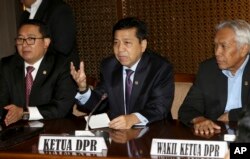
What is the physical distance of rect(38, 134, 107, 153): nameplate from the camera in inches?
83.7

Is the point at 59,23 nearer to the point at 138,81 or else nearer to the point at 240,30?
the point at 138,81

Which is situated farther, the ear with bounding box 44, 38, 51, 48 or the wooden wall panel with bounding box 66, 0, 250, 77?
the wooden wall panel with bounding box 66, 0, 250, 77

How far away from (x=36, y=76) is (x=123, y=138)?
1139 millimetres

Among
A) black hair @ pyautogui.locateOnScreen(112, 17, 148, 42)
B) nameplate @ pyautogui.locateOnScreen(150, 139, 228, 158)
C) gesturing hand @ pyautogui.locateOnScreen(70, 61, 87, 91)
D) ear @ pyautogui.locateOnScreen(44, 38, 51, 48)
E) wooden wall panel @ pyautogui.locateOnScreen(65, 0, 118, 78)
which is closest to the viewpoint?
nameplate @ pyautogui.locateOnScreen(150, 139, 228, 158)

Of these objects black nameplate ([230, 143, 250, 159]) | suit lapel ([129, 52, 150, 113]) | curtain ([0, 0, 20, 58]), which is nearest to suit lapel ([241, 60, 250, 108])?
suit lapel ([129, 52, 150, 113])

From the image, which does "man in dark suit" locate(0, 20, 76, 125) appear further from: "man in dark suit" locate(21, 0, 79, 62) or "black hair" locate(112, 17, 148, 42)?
"black hair" locate(112, 17, 148, 42)

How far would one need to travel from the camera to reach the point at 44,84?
3236mm

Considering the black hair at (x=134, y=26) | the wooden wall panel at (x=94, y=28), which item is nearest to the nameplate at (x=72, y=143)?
the black hair at (x=134, y=26)

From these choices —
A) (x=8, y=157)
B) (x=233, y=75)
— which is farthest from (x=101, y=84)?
(x=8, y=157)

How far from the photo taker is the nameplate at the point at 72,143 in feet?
6.97

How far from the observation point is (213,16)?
15.1ft

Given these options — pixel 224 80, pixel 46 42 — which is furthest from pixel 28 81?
pixel 224 80

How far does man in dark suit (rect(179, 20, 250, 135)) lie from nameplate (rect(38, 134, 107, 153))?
743mm

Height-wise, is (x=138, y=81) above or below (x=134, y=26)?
below
